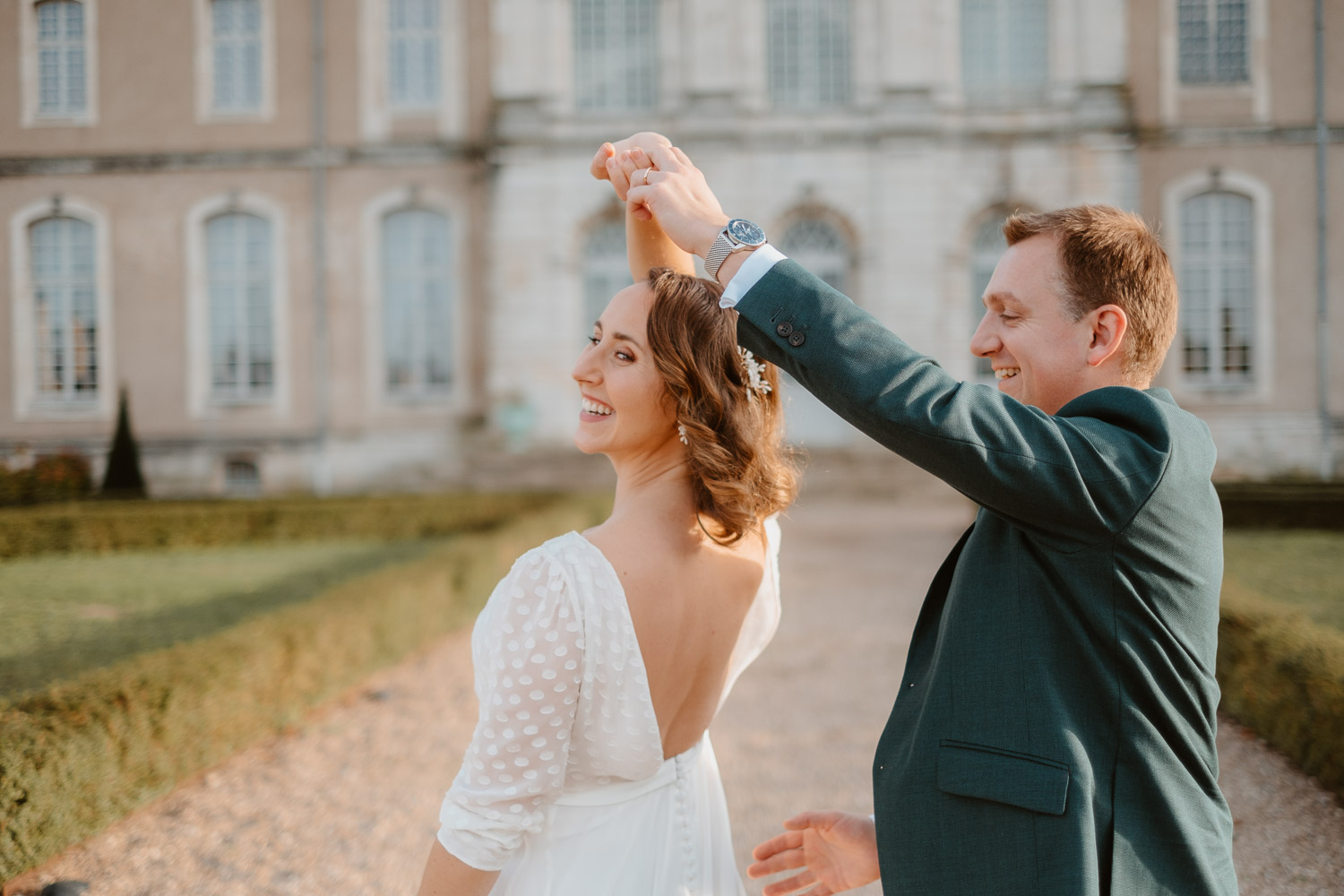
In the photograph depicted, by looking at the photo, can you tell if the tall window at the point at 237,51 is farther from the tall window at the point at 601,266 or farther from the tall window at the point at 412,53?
the tall window at the point at 601,266

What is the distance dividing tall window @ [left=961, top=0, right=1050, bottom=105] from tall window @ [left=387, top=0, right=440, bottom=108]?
8368 mm

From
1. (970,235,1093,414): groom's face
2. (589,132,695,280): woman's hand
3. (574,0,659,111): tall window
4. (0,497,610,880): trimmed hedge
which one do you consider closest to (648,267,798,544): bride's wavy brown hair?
(589,132,695,280): woman's hand

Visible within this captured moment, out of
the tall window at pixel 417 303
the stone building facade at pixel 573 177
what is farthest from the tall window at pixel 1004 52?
the tall window at pixel 417 303

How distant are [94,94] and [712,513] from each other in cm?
283

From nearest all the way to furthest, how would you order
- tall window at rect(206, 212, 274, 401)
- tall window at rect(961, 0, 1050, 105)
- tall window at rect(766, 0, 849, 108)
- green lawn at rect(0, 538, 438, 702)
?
green lawn at rect(0, 538, 438, 702) < tall window at rect(206, 212, 274, 401) < tall window at rect(961, 0, 1050, 105) < tall window at rect(766, 0, 849, 108)

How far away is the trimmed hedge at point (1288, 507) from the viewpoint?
7.45 m

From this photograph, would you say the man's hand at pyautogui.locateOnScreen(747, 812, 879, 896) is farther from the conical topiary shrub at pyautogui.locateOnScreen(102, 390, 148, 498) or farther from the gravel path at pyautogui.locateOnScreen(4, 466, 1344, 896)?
the conical topiary shrub at pyautogui.locateOnScreen(102, 390, 148, 498)

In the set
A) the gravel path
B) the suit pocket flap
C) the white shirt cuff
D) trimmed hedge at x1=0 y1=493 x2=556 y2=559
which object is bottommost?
the gravel path

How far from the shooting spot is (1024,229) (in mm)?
1146

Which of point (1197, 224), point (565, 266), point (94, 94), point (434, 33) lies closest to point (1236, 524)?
point (1197, 224)

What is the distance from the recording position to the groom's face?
1098mm

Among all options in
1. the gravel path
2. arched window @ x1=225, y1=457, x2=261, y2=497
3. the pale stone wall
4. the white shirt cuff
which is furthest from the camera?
arched window @ x1=225, y1=457, x2=261, y2=497

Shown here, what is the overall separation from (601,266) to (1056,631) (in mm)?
14005

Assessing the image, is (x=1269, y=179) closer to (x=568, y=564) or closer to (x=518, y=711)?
(x=568, y=564)
